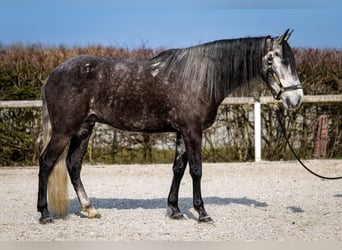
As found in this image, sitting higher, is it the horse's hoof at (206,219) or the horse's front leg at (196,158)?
the horse's front leg at (196,158)

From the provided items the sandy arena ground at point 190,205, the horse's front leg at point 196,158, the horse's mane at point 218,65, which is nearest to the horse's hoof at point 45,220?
the sandy arena ground at point 190,205

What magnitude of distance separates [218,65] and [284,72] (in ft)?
2.41

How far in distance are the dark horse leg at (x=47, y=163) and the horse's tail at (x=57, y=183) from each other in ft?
0.28

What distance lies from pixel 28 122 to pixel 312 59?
6.21 meters

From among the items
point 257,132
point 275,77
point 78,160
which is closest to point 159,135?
point 257,132

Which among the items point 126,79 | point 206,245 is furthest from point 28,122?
point 206,245

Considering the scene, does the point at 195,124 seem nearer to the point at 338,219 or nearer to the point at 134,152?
the point at 338,219

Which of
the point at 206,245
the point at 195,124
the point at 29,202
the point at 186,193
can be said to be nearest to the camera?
the point at 206,245

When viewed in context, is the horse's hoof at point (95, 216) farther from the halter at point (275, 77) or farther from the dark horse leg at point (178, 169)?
the halter at point (275, 77)

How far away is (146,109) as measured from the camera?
647cm

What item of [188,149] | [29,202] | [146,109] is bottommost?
[29,202]

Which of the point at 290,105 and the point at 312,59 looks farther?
the point at 312,59

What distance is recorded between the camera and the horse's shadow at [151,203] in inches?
294

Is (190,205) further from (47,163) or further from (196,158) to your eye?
(47,163)
